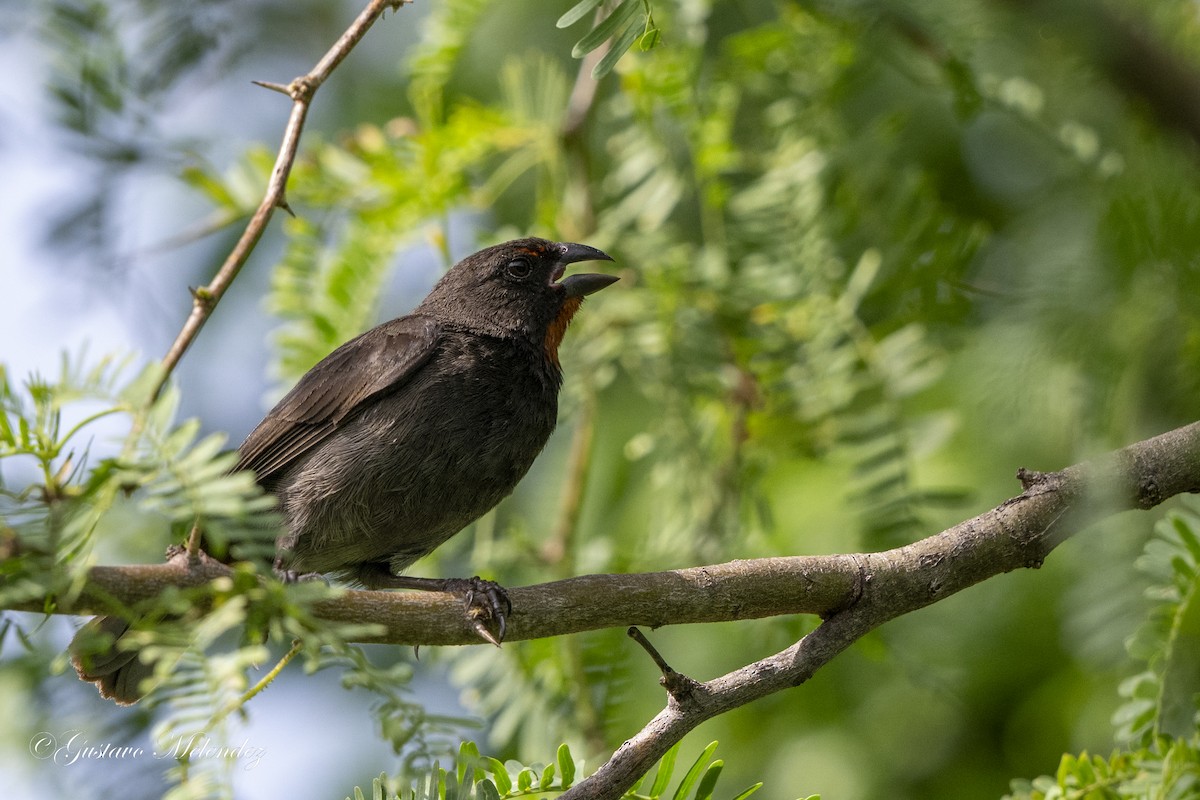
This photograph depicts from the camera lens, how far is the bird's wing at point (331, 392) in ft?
12.8

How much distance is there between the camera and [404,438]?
375 cm

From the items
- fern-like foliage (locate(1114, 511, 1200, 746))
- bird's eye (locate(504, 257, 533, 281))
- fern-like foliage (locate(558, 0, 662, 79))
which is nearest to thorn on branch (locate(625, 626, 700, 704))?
fern-like foliage (locate(1114, 511, 1200, 746))

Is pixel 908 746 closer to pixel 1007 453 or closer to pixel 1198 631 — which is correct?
pixel 1007 453

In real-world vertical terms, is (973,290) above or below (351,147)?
below

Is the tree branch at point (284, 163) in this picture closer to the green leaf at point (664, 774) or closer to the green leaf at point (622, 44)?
the green leaf at point (622, 44)

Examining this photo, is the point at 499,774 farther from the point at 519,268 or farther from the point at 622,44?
the point at 519,268

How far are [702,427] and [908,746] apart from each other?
1.33 m

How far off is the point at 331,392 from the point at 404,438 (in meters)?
0.36

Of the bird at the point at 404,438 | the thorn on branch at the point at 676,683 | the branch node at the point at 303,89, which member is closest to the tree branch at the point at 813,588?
Answer: the thorn on branch at the point at 676,683

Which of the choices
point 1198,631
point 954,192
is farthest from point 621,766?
point 954,192

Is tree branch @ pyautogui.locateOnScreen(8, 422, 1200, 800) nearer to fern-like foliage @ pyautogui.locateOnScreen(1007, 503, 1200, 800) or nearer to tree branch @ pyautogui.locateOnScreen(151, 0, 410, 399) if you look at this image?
fern-like foliage @ pyautogui.locateOnScreen(1007, 503, 1200, 800)

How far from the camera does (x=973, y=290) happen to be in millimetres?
2889

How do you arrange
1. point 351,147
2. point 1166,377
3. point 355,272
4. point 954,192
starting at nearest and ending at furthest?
1. point 1166,377
2. point 355,272
3. point 351,147
4. point 954,192

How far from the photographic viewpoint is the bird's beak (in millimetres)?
4211
